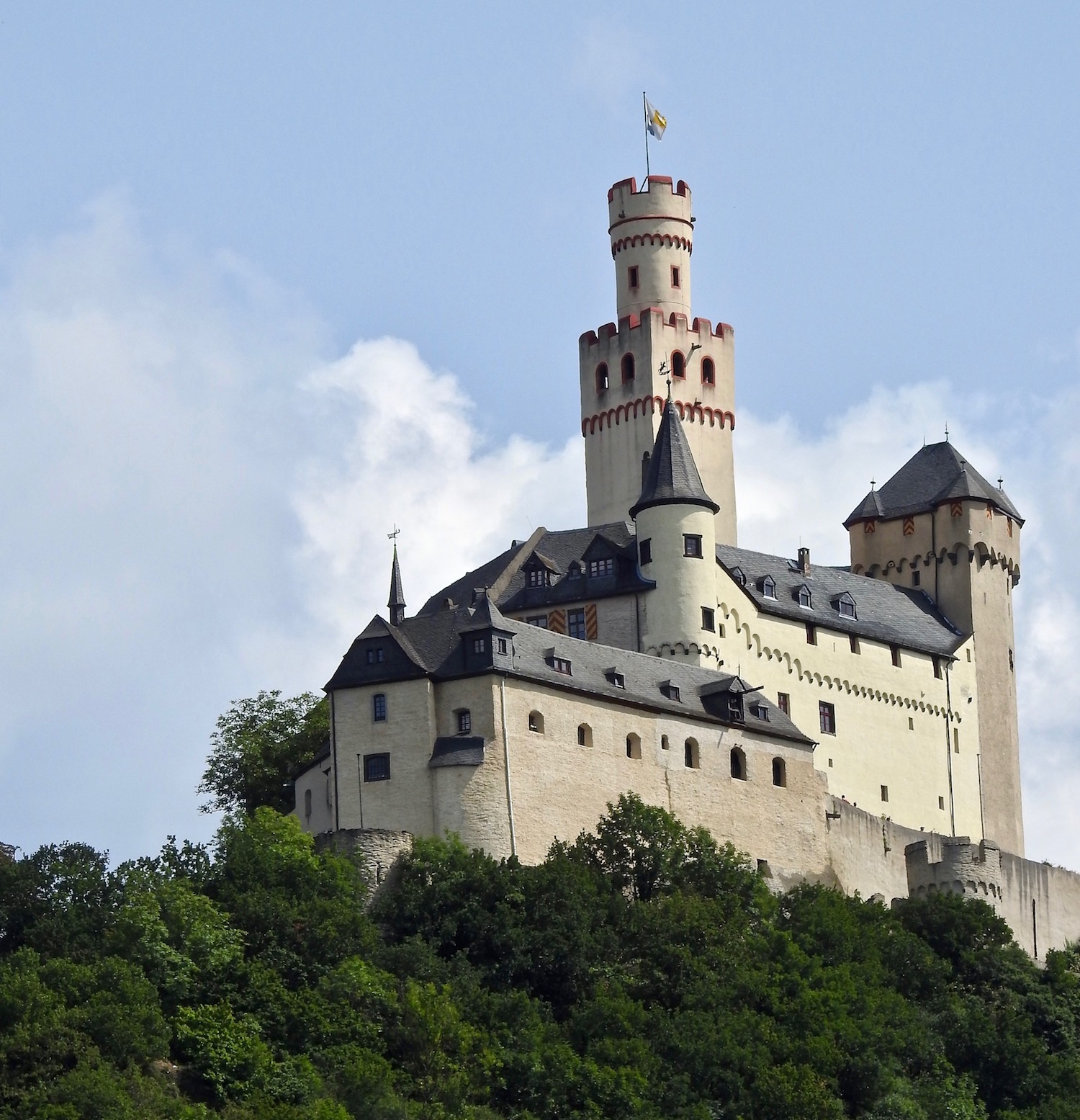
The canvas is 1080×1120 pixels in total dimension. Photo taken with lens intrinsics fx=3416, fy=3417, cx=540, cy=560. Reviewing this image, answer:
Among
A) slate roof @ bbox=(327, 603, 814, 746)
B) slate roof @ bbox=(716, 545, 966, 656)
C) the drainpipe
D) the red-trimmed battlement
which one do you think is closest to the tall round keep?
the red-trimmed battlement

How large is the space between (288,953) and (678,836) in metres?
12.4

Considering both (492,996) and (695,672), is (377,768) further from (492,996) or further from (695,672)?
(695,672)

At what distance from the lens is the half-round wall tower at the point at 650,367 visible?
109 metres

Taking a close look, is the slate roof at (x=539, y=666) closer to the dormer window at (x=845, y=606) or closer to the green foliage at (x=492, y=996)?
the green foliage at (x=492, y=996)

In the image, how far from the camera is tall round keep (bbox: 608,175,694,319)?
111938 mm

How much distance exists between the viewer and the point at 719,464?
110 metres

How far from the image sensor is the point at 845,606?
106062 millimetres

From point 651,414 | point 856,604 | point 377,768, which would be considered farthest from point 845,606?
point 377,768

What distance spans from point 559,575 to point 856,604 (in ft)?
37.0

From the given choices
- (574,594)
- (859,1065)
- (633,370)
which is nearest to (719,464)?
(633,370)

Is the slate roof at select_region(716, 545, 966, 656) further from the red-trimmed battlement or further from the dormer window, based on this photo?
the red-trimmed battlement

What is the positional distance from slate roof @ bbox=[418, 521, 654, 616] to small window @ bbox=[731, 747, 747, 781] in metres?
6.80

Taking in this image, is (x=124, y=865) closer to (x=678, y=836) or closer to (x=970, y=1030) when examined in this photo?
(x=678, y=836)

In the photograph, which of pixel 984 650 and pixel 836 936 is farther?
pixel 984 650
